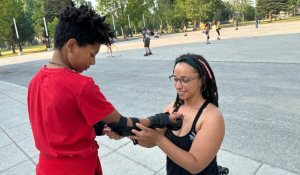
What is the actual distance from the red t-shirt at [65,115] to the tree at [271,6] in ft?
199

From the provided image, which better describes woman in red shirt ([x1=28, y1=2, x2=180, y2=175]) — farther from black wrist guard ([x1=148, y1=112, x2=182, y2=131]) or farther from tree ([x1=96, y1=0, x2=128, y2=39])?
tree ([x1=96, y1=0, x2=128, y2=39])

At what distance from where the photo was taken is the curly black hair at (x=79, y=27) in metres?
1.35

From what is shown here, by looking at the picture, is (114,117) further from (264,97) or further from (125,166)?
(264,97)

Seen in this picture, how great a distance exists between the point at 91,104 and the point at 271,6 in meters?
63.9

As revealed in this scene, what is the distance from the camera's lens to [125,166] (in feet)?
10.4

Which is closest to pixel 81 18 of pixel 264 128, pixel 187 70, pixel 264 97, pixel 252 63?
pixel 187 70

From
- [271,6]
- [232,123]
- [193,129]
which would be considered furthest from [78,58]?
[271,6]

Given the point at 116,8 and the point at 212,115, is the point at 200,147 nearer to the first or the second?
the point at 212,115

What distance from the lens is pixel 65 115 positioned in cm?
131

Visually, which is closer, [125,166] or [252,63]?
[125,166]

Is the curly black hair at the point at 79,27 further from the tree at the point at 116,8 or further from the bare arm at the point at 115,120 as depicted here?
the tree at the point at 116,8

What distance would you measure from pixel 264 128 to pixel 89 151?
11.0ft

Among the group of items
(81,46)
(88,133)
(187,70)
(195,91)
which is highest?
(81,46)

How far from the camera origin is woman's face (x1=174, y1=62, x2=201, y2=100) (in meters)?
1.65
